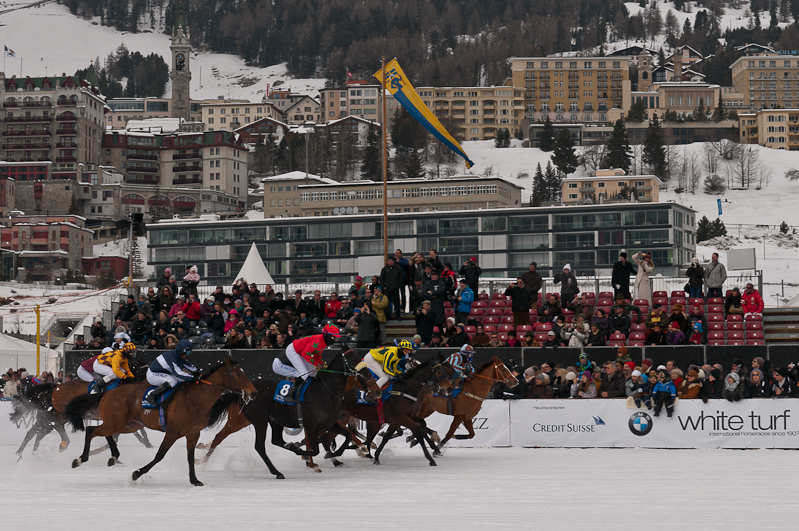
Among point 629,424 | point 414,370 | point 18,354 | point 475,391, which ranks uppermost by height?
point 414,370

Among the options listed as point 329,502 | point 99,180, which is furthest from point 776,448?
point 99,180

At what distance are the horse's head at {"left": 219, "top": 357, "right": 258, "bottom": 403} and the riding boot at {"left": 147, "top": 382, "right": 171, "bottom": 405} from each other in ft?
2.61

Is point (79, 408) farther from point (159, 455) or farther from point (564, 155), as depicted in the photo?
point (564, 155)

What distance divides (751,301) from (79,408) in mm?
16229

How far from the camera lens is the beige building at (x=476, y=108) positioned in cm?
19275

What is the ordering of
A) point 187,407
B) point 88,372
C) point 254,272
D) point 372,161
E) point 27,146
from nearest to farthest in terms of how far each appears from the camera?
1. point 187,407
2. point 88,372
3. point 254,272
4. point 27,146
5. point 372,161

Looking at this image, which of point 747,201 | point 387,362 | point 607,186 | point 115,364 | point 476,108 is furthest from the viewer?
point 476,108

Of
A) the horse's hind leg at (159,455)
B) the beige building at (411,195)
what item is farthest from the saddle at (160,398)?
the beige building at (411,195)

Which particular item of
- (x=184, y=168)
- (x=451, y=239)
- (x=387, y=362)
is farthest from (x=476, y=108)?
(x=387, y=362)

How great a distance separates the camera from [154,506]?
10.6 m

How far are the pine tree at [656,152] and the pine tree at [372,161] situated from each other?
42224mm

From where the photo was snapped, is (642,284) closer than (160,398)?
No

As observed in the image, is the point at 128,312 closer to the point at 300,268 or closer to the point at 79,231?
the point at 300,268

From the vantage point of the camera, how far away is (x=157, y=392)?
13289mm
